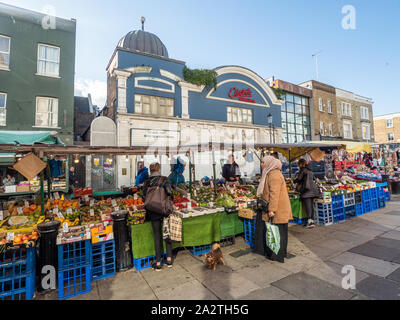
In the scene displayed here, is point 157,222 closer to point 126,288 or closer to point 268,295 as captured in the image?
point 126,288

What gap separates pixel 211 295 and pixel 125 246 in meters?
2.10

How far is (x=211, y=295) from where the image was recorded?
3518 millimetres

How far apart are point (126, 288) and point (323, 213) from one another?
6.38m

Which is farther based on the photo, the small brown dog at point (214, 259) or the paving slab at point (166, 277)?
the small brown dog at point (214, 259)

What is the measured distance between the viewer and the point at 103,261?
423 centimetres

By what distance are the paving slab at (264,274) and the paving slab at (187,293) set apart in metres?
0.89

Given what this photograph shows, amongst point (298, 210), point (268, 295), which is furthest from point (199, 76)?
point (268, 295)

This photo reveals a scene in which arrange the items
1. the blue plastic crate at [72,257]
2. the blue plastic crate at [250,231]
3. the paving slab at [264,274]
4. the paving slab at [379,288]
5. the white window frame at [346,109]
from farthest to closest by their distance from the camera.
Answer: the white window frame at [346,109] < the blue plastic crate at [250,231] < the paving slab at [264,274] < the blue plastic crate at [72,257] < the paving slab at [379,288]

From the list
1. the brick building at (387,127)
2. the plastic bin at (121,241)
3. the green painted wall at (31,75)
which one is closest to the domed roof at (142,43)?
the green painted wall at (31,75)

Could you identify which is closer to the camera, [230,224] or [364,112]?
[230,224]

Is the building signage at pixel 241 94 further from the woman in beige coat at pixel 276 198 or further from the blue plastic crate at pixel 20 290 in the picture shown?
the blue plastic crate at pixel 20 290

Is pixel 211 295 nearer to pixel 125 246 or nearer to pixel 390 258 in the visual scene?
pixel 125 246

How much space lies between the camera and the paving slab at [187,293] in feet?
11.4

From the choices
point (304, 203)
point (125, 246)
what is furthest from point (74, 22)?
point (304, 203)
